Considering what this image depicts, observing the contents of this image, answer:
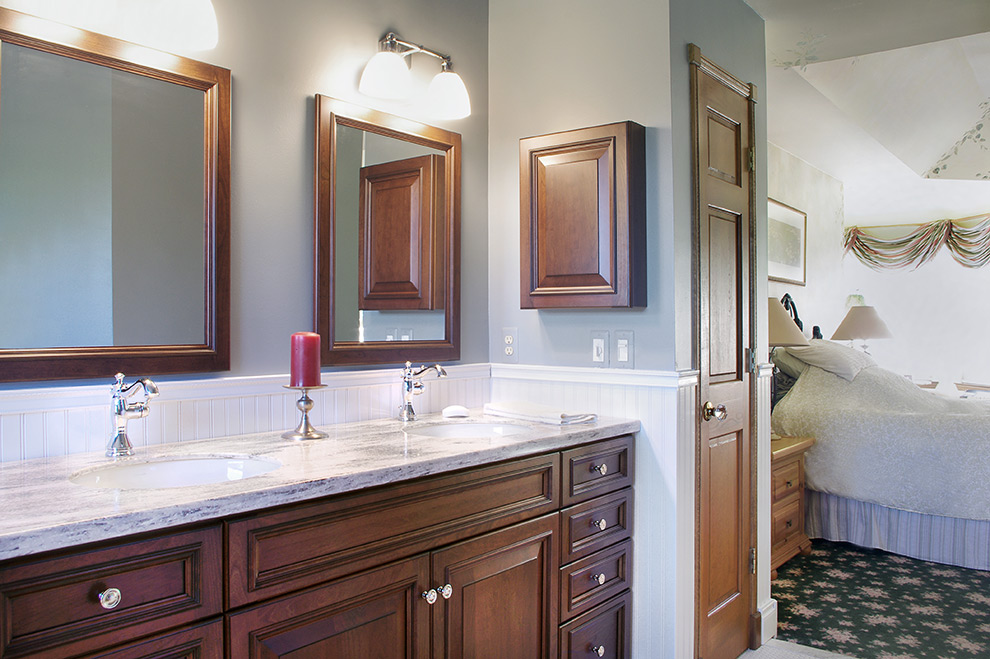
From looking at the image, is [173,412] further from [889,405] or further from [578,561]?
[889,405]

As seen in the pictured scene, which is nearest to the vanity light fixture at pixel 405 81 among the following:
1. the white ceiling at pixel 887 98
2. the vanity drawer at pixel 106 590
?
the white ceiling at pixel 887 98

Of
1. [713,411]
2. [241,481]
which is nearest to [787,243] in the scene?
[713,411]

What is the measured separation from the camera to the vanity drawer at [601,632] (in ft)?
6.54

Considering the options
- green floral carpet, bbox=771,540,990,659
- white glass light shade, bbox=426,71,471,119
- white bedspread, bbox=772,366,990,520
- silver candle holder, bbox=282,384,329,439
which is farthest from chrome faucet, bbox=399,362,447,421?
white bedspread, bbox=772,366,990,520

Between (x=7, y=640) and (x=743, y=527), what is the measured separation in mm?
2382

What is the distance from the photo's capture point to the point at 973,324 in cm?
617

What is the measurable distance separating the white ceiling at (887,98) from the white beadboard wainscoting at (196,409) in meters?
2.09

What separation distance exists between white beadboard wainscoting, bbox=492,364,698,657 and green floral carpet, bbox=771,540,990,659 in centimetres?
82

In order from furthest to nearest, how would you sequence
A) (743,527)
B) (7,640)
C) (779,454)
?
(779,454)
(743,527)
(7,640)

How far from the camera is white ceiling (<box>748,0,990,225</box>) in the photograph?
2.84m


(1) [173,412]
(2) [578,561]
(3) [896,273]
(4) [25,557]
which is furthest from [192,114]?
(3) [896,273]

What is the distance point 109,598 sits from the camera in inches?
41.1

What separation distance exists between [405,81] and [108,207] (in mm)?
1006

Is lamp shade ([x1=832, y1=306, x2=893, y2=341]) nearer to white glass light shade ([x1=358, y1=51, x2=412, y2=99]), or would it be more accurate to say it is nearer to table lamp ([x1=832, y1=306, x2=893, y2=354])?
table lamp ([x1=832, y1=306, x2=893, y2=354])
